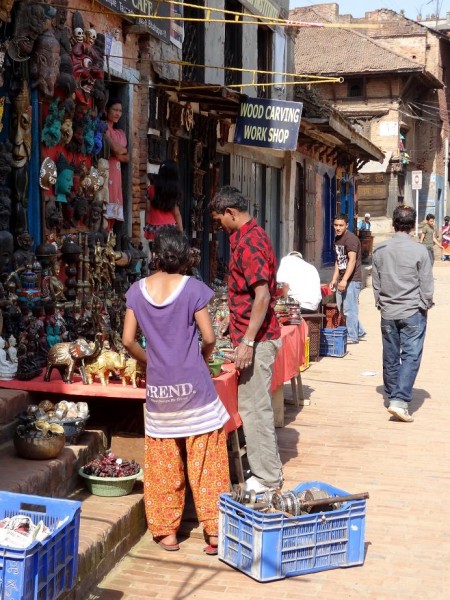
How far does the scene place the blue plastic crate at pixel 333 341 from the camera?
38.7 feet

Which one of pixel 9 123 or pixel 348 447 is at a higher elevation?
pixel 9 123

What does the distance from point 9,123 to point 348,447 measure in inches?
147

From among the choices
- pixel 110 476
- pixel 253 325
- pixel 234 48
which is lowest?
pixel 110 476

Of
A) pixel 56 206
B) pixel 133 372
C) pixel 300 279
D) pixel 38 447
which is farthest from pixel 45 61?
pixel 300 279

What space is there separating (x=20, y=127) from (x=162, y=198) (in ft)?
9.92

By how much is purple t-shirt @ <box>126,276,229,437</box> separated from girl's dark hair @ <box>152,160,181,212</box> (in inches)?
195

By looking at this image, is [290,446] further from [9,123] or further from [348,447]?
[9,123]

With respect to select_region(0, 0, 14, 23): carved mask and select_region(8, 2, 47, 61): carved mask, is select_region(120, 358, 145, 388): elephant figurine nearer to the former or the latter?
select_region(8, 2, 47, 61): carved mask

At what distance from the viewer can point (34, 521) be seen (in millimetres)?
3938

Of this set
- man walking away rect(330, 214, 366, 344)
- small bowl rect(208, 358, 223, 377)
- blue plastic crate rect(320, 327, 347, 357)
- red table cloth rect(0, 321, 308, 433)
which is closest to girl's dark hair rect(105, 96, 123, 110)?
red table cloth rect(0, 321, 308, 433)

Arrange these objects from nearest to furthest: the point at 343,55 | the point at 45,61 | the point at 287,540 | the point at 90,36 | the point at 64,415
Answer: the point at 287,540
the point at 64,415
the point at 45,61
the point at 90,36
the point at 343,55

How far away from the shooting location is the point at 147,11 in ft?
30.2

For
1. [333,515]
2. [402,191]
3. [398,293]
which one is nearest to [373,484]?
[333,515]

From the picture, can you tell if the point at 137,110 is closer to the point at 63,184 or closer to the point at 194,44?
the point at 63,184
